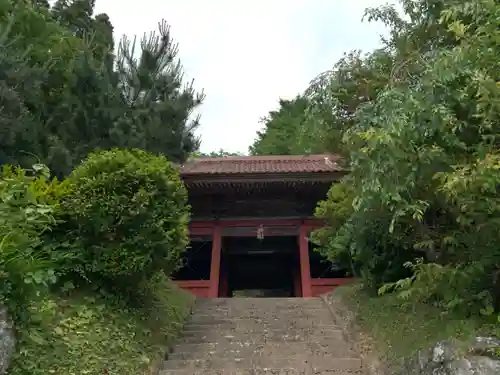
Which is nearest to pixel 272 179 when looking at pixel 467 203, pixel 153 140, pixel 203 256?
pixel 153 140

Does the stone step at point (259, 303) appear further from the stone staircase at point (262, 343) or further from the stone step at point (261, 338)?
the stone step at point (261, 338)

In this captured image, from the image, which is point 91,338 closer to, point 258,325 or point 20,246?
point 20,246

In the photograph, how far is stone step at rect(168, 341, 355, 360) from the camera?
6785 millimetres

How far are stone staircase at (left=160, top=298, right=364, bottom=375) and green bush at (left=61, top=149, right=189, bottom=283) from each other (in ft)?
4.56

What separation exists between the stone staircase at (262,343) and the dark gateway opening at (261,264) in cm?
458

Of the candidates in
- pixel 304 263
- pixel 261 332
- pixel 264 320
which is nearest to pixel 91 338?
pixel 261 332

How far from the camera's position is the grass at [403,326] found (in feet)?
16.7

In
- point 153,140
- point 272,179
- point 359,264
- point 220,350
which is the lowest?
point 220,350

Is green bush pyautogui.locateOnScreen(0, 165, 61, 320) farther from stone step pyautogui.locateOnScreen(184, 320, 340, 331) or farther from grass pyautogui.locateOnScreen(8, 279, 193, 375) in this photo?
stone step pyautogui.locateOnScreen(184, 320, 340, 331)

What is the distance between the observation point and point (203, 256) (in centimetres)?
1473

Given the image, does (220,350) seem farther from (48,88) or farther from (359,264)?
(48,88)

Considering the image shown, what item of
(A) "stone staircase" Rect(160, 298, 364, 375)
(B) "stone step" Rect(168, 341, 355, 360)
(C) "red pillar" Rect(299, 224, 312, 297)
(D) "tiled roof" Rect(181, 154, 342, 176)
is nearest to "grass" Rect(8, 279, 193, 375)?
(B) "stone step" Rect(168, 341, 355, 360)

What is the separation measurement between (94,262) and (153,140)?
10.6 ft

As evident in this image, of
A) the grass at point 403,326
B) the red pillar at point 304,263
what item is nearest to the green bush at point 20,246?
the grass at point 403,326
